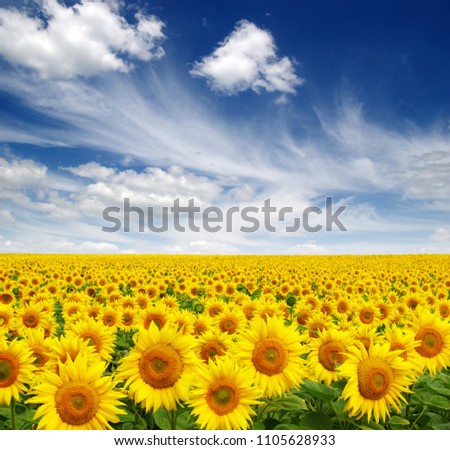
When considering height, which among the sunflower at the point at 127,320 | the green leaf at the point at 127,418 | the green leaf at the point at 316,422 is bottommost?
the green leaf at the point at 127,418

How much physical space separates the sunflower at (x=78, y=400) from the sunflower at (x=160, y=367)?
0.30 m

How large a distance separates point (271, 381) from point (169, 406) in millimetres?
1039

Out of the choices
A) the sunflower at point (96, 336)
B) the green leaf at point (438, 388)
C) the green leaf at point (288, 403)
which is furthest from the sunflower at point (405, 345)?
the sunflower at point (96, 336)

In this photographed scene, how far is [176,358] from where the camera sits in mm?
4238

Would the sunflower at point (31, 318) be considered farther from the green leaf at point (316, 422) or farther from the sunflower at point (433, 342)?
the sunflower at point (433, 342)

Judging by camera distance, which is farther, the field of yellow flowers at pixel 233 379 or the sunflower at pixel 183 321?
the sunflower at pixel 183 321

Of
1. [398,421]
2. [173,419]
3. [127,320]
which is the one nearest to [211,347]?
[173,419]

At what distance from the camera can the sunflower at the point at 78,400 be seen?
3.84m

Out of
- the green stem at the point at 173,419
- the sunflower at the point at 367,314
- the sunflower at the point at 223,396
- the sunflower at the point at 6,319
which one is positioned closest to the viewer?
the sunflower at the point at 223,396

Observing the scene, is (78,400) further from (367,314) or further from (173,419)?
(367,314)

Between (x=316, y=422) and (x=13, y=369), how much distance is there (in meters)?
3.08

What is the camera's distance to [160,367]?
4234 millimetres

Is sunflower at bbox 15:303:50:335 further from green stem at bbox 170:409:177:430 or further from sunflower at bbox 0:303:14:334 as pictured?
green stem at bbox 170:409:177:430
